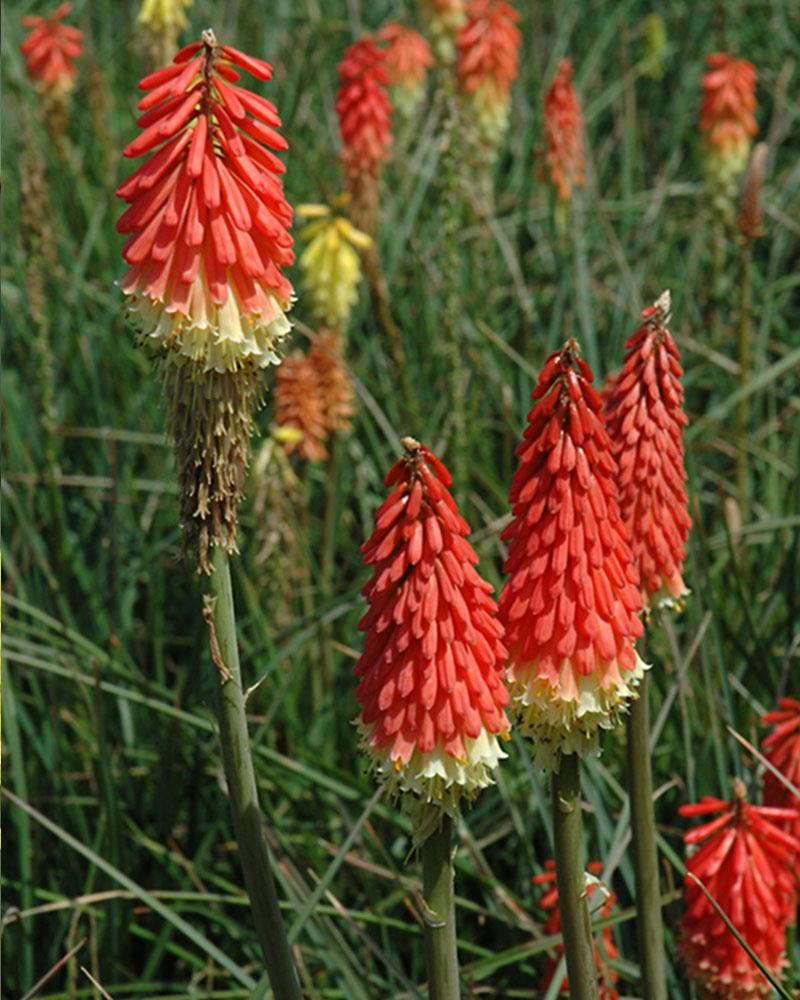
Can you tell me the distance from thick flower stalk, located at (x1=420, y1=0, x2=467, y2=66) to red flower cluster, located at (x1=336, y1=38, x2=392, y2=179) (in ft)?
3.18

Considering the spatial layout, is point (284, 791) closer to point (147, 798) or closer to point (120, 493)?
point (147, 798)

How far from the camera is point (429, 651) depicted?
256 cm

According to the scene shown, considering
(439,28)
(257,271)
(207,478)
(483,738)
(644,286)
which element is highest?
(439,28)

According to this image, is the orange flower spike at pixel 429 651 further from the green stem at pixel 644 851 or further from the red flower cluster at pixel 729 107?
the red flower cluster at pixel 729 107

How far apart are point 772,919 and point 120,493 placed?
3374 mm

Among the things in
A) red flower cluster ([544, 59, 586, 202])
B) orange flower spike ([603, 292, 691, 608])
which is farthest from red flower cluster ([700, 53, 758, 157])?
orange flower spike ([603, 292, 691, 608])

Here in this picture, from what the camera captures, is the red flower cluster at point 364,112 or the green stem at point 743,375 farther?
the red flower cluster at point 364,112

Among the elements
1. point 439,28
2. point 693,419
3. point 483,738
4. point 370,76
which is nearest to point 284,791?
point 483,738

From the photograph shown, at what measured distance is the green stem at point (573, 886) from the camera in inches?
109

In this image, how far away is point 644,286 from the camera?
7.44m

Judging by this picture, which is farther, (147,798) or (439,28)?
(439,28)

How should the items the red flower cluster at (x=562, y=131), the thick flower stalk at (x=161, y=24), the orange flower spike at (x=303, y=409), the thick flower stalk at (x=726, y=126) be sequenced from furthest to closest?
the thick flower stalk at (x=726, y=126), the red flower cluster at (x=562, y=131), the thick flower stalk at (x=161, y=24), the orange flower spike at (x=303, y=409)

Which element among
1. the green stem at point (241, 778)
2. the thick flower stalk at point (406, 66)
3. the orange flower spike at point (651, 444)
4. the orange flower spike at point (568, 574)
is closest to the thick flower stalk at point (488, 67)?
the thick flower stalk at point (406, 66)

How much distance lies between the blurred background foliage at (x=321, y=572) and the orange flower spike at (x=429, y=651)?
724 mm
